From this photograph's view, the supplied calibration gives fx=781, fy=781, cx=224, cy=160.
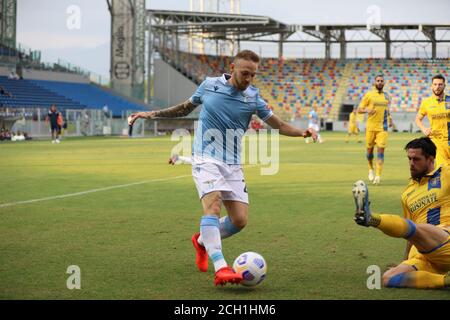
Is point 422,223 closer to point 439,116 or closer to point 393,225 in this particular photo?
point 393,225

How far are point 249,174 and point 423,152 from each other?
1322cm

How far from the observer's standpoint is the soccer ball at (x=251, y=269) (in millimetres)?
6383

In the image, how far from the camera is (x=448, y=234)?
6.38 meters

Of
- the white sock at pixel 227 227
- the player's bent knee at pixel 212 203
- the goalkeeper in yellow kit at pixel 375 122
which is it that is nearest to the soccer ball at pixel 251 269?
the player's bent knee at pixel 212 203

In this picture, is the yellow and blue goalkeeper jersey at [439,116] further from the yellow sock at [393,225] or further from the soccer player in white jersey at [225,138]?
the yellow sock at [393,225]

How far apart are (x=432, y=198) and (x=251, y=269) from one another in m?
1.70

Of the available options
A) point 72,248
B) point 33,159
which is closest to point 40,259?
point 72,248

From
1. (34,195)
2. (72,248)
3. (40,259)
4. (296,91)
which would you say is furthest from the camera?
(296,91)

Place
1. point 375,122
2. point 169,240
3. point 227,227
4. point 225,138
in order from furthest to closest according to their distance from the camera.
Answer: point 375,122 < point 169,240 < point 227,227 < point 225,138

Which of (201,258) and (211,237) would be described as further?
(201,258)

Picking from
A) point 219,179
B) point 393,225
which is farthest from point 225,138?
point 393,225

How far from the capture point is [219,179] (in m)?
6.88
